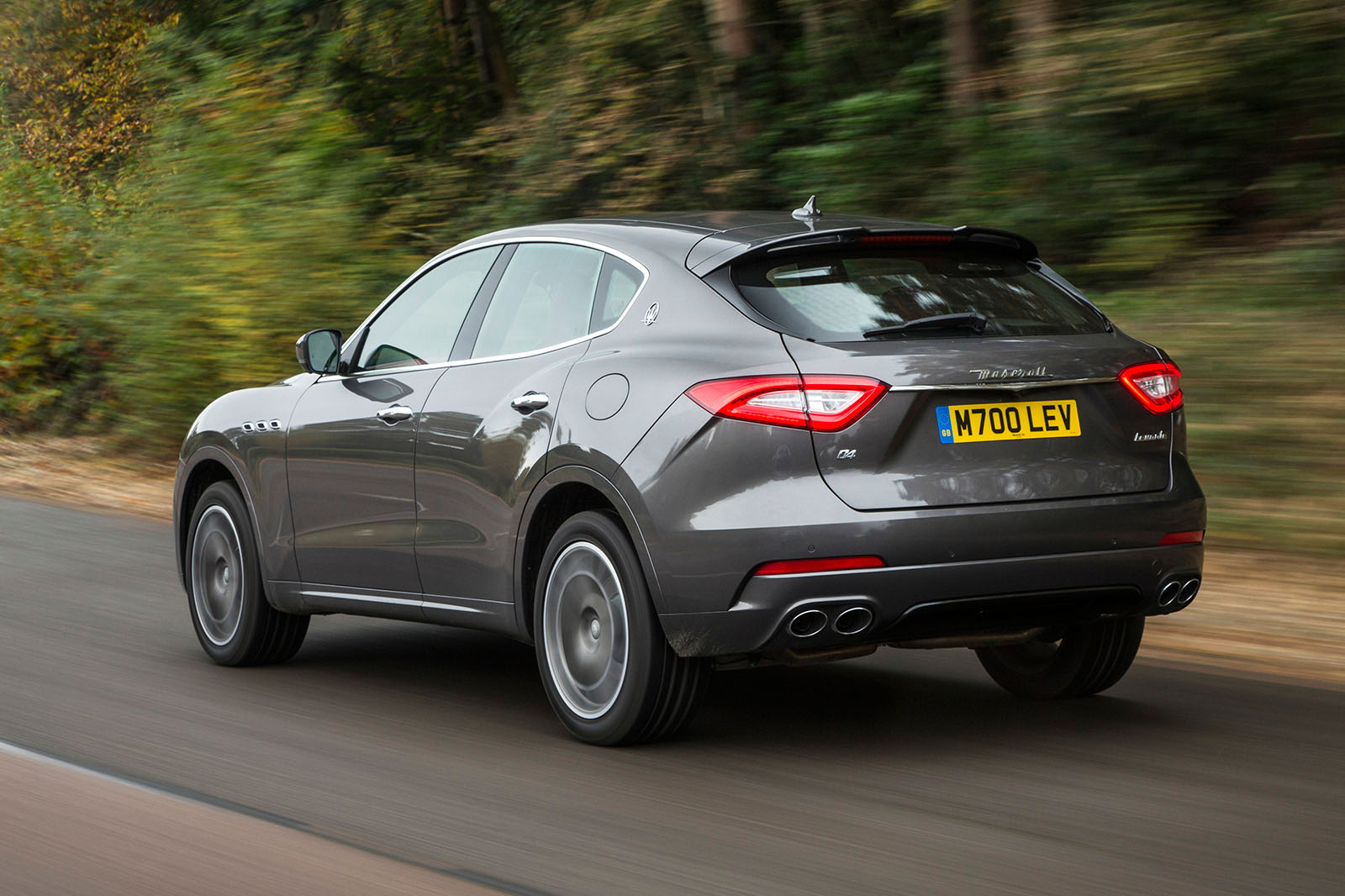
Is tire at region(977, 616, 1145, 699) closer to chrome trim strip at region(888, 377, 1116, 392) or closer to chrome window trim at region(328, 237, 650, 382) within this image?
chrome trim strip at region(888, 377, 1116, 392)

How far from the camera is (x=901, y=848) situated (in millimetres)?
4168

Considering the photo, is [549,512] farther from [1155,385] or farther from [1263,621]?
[1263,621]

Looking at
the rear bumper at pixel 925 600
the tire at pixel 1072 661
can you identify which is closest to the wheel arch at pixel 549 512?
the rear bumper at pixel 925 600

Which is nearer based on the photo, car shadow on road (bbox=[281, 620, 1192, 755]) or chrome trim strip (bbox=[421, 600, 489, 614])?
car shadow on road (bbox=[281, 620, 1192, 755])

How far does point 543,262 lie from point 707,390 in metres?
1.23

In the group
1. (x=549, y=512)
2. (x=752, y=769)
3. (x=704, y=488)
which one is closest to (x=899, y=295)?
(x=704, y=488)

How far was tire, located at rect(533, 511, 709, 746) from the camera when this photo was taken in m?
5.08

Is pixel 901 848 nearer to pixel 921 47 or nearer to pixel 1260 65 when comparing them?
pixel 1260 65

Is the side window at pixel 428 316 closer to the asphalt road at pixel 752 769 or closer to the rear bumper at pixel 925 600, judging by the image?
the asphalt road at pixel 752 769

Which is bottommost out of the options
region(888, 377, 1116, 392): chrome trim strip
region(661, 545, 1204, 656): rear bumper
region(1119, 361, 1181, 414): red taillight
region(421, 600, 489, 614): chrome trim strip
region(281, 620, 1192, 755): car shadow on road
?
region(281, 620, 1192, 755): car shadow on road

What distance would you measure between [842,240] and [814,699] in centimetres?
175

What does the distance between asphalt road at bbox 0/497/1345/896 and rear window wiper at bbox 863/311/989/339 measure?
126 cm

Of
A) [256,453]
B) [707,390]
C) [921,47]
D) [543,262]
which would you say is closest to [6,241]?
[921,47]

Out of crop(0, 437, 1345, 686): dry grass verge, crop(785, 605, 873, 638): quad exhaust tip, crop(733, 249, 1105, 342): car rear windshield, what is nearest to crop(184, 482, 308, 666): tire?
crop(733, 249, 1105, 342): car rear windshield
